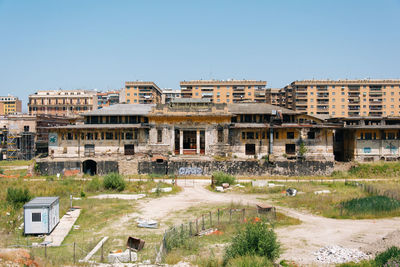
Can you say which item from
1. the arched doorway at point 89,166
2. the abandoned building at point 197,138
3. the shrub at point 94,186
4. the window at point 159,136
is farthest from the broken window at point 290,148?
the arched doorway at point 89,166

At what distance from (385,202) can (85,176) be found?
4157cm

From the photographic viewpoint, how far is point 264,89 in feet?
414

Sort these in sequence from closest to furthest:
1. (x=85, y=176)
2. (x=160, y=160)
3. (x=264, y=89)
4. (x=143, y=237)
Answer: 1. (x=143, y=237)
2. (x=85, y=176)
3. (x=160, y=160)
4. (x=264, y=89)

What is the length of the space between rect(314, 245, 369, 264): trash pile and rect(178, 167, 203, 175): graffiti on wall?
115ft

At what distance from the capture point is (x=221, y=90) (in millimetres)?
121750

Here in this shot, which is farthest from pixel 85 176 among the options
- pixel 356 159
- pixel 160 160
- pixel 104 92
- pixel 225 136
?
pixel 104 92

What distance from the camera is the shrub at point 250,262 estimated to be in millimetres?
17953

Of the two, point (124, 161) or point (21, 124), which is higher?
point (21, 124)

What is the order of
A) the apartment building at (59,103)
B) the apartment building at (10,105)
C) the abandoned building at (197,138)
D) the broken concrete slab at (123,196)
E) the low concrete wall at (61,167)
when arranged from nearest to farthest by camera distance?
1. the broken concrete slab at (123,196)
2. the low concrete wall at (61,167)
3. the abandoned building at (197,138)
4. the apartment building at (59,103)
5. the apartment building at (10,105)

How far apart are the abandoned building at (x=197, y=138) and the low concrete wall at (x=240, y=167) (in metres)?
2.79

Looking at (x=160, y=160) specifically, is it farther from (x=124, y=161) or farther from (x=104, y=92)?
(x=104, y=92)

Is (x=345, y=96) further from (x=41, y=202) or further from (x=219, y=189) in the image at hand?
(x=41, y=202)

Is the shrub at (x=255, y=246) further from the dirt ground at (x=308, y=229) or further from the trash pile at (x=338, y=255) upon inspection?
the trash pile at (x=338, y=255)

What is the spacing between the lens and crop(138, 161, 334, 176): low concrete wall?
2192 inches
